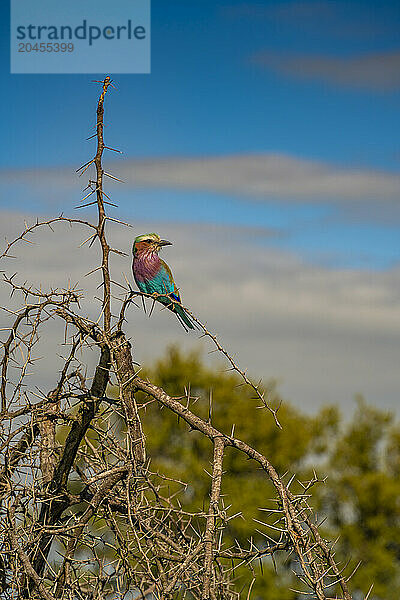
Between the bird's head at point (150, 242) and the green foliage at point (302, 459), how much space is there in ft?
54.6

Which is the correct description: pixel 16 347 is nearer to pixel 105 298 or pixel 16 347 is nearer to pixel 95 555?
pixel 105 298

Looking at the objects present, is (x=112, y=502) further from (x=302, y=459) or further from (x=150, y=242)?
(x=302, y=459)

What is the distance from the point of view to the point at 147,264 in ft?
13.5

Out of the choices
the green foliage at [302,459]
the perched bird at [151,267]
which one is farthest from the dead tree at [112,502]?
the green foliage at [302,459]

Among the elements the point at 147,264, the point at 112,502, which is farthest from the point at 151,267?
the point at 112,502

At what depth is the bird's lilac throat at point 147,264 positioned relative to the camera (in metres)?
4.11

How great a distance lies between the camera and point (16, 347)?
130 inches

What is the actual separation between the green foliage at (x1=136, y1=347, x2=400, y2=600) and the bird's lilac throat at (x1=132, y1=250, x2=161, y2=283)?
16635 millimetres

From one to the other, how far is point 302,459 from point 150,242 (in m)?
19.2

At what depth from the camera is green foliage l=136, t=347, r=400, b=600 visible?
69.2ft

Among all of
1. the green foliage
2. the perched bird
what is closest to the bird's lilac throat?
the perched bird

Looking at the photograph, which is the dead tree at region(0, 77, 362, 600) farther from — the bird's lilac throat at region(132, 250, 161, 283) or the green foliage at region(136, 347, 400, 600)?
the green foliage at region(136, 347, 400, 600)

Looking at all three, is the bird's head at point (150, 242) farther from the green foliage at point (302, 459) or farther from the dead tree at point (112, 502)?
the green foliage at point (302, 459)

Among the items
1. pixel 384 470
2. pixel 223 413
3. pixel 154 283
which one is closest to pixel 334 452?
pixel 384 470
